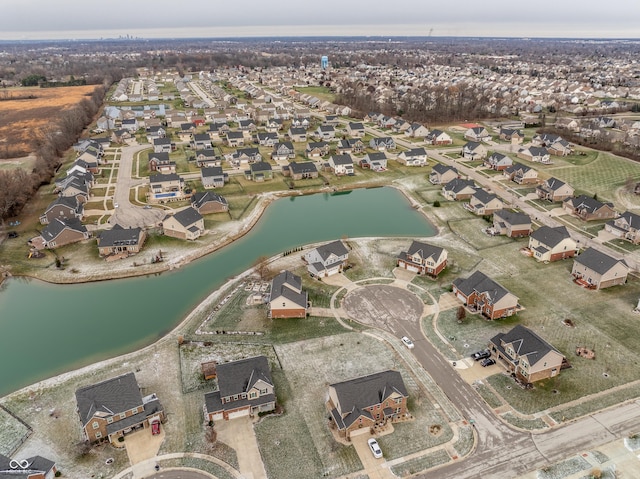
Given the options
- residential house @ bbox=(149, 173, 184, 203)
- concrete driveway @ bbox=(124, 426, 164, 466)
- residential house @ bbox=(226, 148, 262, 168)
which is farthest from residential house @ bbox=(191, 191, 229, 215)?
concrete driveway @ bbox=(124, 426, 164, 466)

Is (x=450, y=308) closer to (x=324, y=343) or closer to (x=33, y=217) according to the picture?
(x=324, y=343)

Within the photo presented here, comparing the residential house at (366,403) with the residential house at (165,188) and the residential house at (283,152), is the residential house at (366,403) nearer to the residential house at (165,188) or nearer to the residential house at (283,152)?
the residential house at (165,188)

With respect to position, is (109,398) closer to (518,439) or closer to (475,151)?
(518,439)

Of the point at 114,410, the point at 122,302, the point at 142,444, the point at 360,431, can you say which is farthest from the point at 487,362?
the point at 122,302

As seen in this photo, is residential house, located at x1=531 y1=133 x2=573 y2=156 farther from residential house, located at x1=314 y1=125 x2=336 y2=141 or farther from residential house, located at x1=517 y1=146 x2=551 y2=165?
residential house, located at x1=314 y1=125 x2=336 y2=141

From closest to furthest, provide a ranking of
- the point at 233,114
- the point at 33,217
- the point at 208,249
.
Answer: the point at 208,249 < the point at 33,217 < the point at 233,114

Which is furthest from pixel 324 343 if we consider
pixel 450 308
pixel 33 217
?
pixel 33 217

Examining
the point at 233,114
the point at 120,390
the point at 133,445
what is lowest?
the point at 133,445

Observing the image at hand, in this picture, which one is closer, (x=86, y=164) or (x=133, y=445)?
(x=133, y=445)
